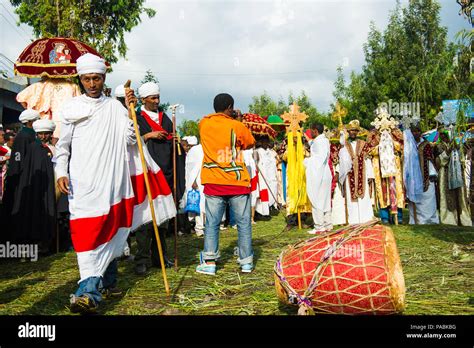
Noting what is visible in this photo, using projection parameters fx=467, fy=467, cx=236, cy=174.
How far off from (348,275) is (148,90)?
326cm

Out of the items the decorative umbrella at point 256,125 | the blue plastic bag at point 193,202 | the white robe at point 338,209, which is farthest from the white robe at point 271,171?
the blue plastic bag at point 193,202

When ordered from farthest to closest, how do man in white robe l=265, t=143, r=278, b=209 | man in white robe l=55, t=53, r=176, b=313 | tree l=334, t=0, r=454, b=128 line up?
tree l=334, t=0, r=454, b=128, man in white robe l=265, t=143, r=278, b=209, man in white robe l=55, t=53, r=176, b=313

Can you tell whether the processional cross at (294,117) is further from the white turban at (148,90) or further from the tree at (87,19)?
the tree at (87,19)

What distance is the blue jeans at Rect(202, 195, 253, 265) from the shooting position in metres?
5.18

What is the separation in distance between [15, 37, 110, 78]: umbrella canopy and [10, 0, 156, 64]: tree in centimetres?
623

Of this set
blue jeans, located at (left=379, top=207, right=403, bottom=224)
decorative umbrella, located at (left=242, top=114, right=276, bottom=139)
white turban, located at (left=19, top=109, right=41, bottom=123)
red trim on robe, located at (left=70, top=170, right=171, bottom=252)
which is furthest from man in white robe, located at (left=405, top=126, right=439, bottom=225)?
white turban, located at (left=19, top=109, right=41, bottom=123)

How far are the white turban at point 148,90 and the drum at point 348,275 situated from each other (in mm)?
2768

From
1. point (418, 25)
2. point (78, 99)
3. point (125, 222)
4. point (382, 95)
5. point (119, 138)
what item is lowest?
point (125, 222)

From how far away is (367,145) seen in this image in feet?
33.0

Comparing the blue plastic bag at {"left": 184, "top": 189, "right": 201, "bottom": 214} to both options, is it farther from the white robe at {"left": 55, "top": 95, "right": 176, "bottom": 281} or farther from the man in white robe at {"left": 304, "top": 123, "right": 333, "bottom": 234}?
the white robe at {"left": 55, "top": 95, "right": 176, "bottom": 281}
